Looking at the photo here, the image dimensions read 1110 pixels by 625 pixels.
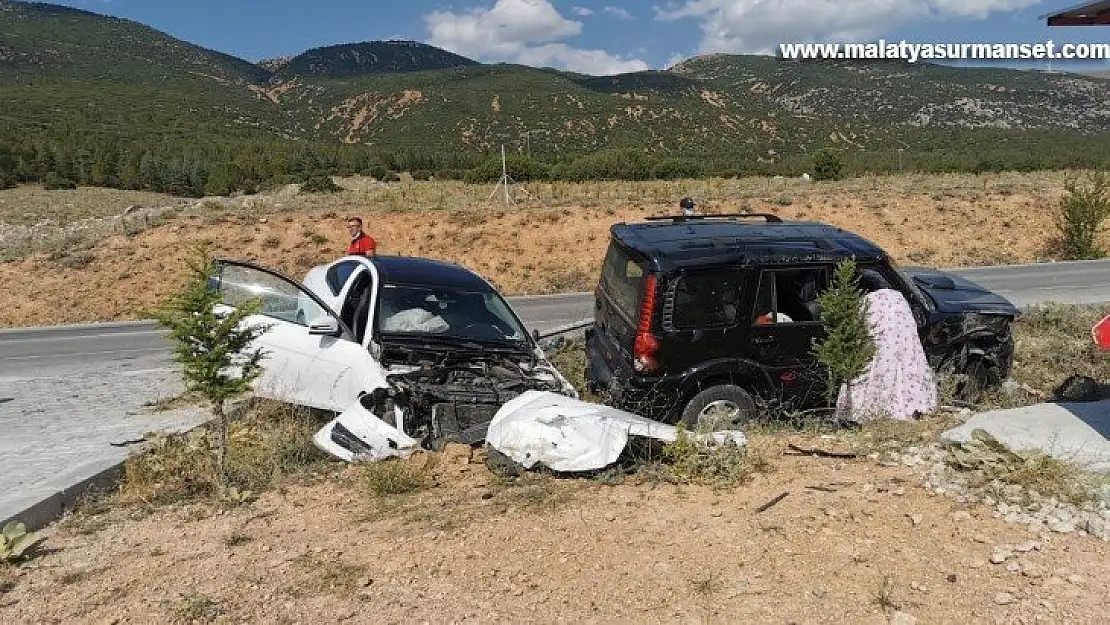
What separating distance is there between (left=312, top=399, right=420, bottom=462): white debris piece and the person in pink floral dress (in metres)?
3.91

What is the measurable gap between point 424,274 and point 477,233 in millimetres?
16392

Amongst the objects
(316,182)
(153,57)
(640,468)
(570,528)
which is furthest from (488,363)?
(153,57)

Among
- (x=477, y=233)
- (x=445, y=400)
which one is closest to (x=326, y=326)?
(x=445, y=400)

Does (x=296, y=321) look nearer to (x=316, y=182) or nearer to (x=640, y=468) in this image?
(x=640, y=468)

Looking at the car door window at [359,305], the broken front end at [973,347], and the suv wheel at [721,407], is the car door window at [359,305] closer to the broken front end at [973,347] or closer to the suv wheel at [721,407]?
the suv wheel at [721,407]

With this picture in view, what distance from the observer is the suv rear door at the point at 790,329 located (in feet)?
21.5

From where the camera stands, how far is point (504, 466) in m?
5.14

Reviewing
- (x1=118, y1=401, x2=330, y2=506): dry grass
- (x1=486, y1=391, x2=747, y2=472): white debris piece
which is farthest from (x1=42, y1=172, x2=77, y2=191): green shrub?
(x1=486, y1=391, x2=747, y2=472): white debris piece

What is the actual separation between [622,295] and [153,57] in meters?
152

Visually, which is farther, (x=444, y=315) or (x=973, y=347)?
(x=973, y=347)

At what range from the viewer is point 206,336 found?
5.52 m

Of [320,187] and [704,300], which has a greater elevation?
[320,187]

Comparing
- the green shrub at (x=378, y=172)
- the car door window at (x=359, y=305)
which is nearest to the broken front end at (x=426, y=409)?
the car door window at (x=359, y=305)

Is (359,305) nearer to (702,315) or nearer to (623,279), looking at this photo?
(623,279)
